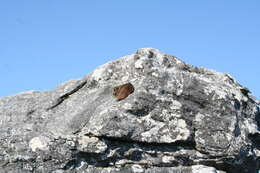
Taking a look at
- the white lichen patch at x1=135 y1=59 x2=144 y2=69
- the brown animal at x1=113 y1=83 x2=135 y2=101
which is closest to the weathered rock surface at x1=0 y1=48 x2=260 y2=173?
the white lichen patch at x1=135 y1=59 x2=144 y2=69

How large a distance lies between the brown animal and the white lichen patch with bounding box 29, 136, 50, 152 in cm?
189

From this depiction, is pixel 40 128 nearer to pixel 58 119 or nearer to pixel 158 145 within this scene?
pixel 58 119

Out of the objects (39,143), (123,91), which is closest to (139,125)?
(123,91)

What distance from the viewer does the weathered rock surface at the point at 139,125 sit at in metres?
9.71

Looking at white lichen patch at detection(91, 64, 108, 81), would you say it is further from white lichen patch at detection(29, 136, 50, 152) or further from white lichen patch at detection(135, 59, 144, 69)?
white lichen patch at detection(29, 136, 50, 152)

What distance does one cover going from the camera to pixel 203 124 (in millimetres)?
10516

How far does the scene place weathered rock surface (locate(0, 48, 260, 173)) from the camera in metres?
9.71

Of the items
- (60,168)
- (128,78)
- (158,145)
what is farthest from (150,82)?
(60,168)

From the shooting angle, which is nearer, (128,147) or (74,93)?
(128,147)

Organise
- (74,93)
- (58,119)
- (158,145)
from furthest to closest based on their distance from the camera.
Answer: (74,93), (58,119), (158,145)

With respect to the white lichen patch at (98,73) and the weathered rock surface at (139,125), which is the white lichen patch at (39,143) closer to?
the weathered rock surface at (139,125)

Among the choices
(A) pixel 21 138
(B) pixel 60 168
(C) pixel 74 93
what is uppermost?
(C) pixel 74 93

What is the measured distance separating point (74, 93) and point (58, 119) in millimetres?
1014

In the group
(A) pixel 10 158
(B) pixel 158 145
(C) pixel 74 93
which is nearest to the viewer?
(A) pixel 10 158
